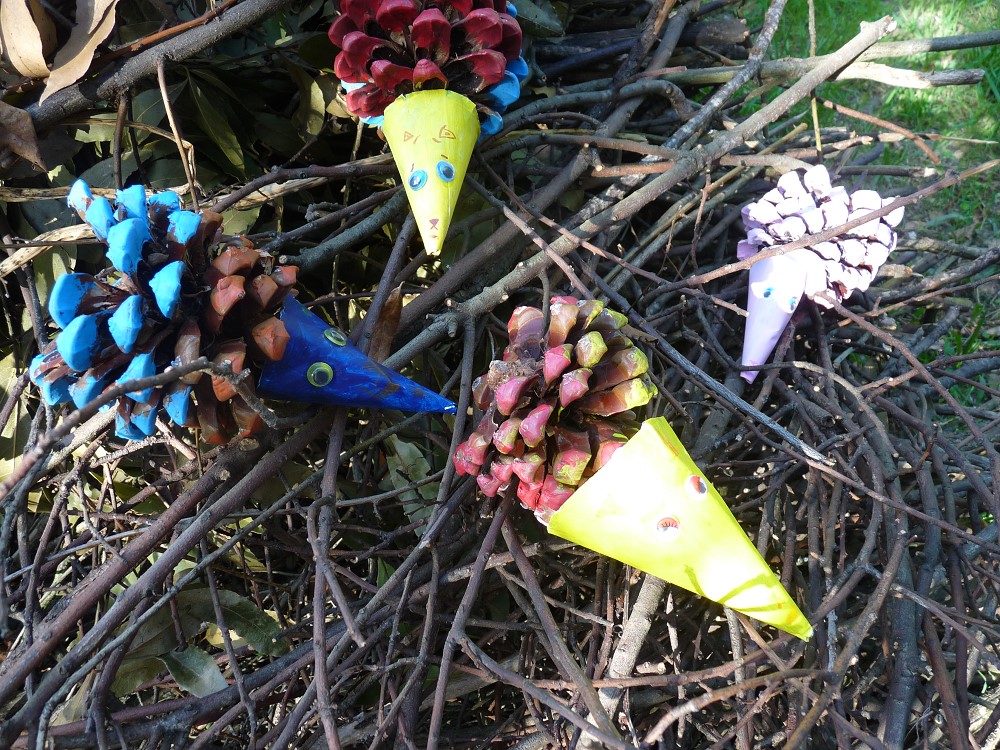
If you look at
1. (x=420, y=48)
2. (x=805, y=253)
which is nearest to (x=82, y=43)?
(x=420, y=48)

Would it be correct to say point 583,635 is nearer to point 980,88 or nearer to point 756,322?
point 756,322

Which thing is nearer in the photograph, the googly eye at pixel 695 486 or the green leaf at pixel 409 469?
the googly eye at pixel 695 486

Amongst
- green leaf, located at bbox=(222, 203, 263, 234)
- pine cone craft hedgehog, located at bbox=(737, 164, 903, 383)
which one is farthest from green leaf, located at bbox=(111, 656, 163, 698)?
pine cone craft hedgehog, located at bbox=(737, 164, 903, 383)

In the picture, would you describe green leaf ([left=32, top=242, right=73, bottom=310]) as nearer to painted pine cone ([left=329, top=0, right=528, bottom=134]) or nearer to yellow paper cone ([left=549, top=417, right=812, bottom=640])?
painted pine cone ([left=329, top=0, right=528, bottom=134])

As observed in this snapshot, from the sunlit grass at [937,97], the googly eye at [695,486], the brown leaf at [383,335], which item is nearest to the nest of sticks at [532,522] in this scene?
the brown leaf at [383,335]

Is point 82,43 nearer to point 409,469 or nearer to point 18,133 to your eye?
point 18,133

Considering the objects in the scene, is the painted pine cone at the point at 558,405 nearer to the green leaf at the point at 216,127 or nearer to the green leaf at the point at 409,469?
the green leaf at the point at 409,469
